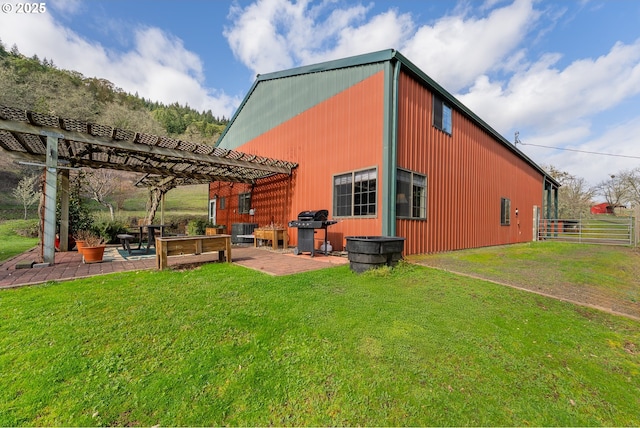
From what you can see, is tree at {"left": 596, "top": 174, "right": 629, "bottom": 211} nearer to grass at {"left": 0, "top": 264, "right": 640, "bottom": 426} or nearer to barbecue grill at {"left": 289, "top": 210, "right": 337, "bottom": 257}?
barbecue grill at {"left": 289, "top": 210, "right": 337, "bottom": 257}

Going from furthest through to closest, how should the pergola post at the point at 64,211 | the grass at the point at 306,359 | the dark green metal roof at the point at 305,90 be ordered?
the pergola post at the point at 64,211 < the dark green metal roof at the point at 305,90 < the grass at the point at 306,359

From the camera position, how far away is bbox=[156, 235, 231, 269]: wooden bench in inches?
181

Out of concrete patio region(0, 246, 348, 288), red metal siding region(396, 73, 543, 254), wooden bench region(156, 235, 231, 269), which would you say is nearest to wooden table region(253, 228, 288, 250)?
concrete patio region(0, 246, 348, 288)

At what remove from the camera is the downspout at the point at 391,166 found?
20.1 ft

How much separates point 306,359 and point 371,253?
9.07 ft

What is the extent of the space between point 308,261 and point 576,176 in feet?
130

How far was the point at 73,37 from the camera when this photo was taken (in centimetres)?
1082

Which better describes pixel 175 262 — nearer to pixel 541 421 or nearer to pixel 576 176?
pixel 541 421

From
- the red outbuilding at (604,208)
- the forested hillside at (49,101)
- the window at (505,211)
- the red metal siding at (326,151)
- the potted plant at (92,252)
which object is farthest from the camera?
the red outbuilding at (604,208)

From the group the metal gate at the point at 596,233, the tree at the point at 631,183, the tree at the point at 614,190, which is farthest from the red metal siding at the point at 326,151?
the tree at the point at 614,190

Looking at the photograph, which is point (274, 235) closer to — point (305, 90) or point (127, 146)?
point (127, 146)

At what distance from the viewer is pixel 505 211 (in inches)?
469

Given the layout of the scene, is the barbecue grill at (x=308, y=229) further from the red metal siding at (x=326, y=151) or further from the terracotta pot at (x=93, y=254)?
the terracotta pot at (x=93, y=254)

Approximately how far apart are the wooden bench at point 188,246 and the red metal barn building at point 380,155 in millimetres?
3206
